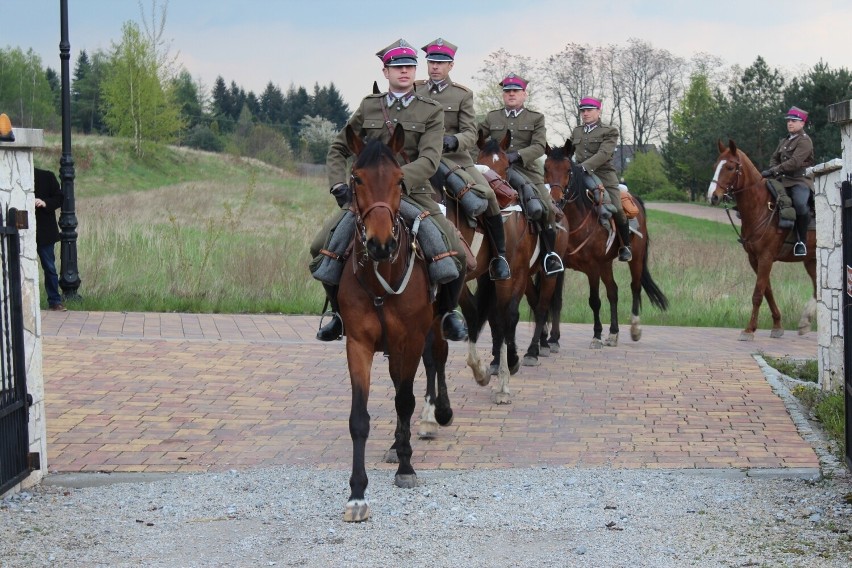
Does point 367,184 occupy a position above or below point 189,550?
above

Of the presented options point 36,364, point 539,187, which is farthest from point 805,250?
point 36,364

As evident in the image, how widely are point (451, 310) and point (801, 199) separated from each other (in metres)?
9.49

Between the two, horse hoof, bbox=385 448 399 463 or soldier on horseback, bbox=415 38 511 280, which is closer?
horse hoof, bbox=385 448 399 463

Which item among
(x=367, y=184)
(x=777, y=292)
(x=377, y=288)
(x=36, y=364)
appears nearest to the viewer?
(x=367, y=184)

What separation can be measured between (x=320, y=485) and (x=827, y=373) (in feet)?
16.7

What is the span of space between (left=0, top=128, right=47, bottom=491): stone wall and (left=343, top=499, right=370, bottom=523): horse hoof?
7.52 feet

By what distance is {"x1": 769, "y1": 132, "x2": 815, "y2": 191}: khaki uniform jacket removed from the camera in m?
15.9

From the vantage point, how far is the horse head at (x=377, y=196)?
652 centimetres

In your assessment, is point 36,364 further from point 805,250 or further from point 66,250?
point 805,250

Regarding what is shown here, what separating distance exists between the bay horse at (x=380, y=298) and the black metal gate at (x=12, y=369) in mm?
2087

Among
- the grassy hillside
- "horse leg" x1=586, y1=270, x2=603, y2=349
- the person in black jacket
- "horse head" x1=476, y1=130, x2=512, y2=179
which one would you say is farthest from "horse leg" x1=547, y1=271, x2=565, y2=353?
the person in black jacket

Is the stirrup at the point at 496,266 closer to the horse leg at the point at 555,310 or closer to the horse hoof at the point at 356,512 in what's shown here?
the horse leg at the point at 555,310

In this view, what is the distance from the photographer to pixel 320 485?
293 inches

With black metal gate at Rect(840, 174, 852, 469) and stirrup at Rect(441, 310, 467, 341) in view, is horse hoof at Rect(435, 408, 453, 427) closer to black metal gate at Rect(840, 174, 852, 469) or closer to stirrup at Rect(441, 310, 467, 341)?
stirrup at Rect(441, 310, 467, 341)
